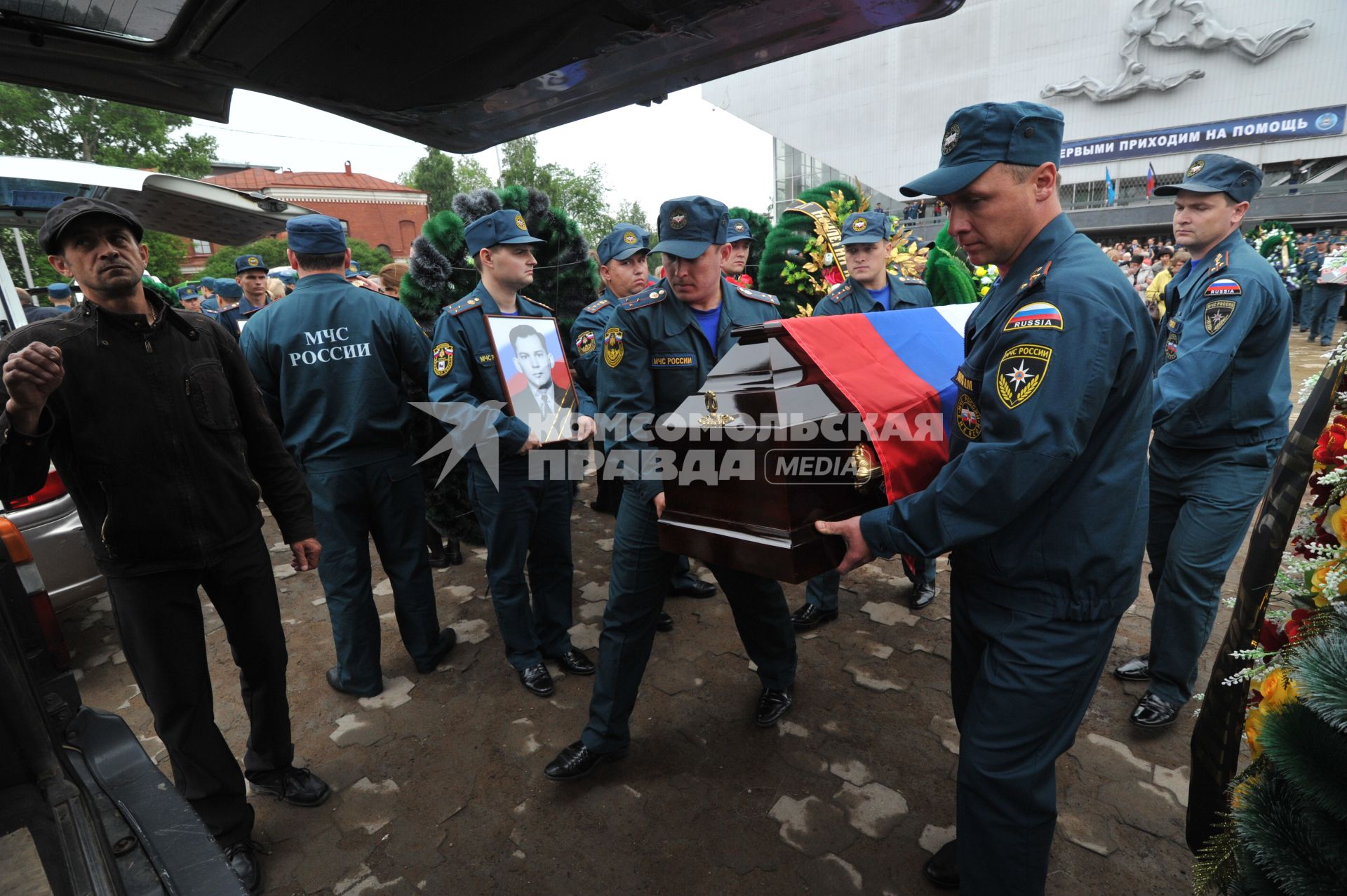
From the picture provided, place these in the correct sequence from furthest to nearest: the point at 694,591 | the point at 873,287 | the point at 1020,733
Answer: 1. the point at 694,591
2. the point at 873,287
3. the point at 1020,733

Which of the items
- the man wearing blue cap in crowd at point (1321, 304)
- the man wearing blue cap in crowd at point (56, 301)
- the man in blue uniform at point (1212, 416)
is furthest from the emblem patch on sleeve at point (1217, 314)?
the man wearing blue cap in crowd at point (1321, 304)

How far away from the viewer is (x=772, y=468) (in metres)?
1.67

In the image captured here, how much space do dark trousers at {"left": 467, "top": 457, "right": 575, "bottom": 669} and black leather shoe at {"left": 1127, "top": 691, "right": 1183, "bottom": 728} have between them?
243 centimetres

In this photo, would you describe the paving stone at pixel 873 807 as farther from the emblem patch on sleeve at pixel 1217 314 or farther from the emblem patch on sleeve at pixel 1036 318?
the emblem patch on sleeve at pixel 1217 314

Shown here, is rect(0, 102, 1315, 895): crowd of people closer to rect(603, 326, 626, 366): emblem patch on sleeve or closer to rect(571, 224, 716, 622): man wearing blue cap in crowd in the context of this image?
rect(603, 326, 626, 366): emblem patch on sleeve

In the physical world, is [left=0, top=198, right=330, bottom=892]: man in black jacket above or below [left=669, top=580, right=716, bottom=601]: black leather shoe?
above

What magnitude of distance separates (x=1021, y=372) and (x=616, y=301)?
3.45 m

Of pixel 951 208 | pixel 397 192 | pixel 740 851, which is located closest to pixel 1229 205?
pixel 951 208

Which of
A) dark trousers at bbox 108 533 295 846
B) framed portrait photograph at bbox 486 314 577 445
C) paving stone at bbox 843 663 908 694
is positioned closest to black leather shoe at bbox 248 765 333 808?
dark trousers at bbox 108 533 295 846

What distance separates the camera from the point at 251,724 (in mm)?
2402

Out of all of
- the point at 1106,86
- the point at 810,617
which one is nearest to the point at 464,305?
the point at 810,617

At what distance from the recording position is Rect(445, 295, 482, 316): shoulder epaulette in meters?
3.04

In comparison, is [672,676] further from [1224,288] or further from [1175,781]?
[1224,288]

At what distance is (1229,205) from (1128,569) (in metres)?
2.03
